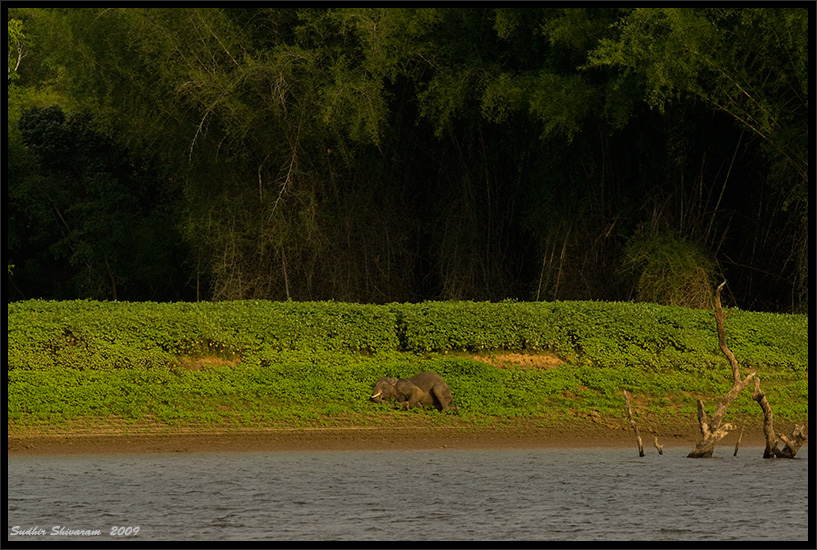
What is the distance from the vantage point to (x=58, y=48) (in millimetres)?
19594

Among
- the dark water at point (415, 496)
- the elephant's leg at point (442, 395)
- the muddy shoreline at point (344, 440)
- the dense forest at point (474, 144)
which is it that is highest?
the dense forest at point (474, 144)

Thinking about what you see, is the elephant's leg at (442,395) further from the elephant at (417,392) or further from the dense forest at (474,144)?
the dense forest at (474,144)

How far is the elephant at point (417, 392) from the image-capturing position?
11750 millimetres

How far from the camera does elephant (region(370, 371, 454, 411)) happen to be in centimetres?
1175

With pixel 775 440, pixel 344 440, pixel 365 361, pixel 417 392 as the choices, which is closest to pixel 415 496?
pixel 344 440

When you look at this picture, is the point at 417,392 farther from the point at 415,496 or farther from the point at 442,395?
the point at 415,496

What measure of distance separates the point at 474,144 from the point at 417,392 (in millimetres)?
6007

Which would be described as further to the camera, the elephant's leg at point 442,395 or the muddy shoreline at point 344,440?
the elephant's leg at point 442,395

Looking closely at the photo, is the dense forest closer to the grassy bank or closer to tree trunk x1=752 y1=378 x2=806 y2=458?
the grassy bank

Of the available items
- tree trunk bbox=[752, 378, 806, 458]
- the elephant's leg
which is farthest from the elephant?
tree trunk bbox=[752, 378, 806, 458]

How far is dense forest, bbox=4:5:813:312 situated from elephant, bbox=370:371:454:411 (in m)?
4.39

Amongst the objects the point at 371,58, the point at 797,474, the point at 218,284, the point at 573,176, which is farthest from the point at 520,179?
the point at 797,474

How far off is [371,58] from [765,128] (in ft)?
16.6

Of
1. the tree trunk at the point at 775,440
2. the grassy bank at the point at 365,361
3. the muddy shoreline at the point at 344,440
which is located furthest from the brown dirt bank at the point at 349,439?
the tree trunk at the point at 775,440
